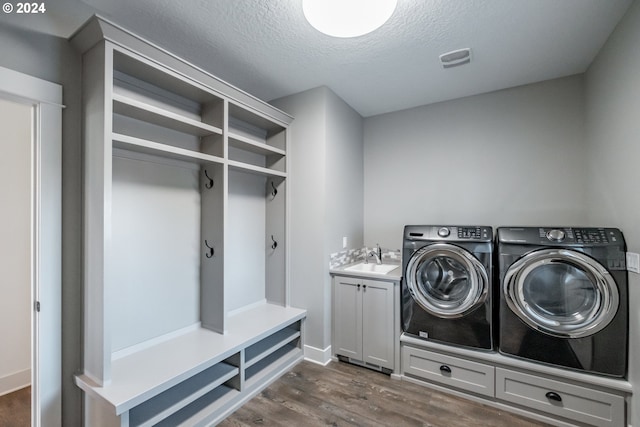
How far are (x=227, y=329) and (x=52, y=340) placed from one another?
1.10 m

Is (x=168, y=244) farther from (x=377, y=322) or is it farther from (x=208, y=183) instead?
(x=377, y=322)

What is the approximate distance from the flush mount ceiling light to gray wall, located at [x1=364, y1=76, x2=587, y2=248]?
1907 millimetres

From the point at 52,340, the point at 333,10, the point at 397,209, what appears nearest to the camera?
the point at 333,10

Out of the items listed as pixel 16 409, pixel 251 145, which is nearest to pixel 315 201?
pixel 251 145

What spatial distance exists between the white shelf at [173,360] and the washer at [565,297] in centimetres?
184

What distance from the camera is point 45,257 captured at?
5.21 feet

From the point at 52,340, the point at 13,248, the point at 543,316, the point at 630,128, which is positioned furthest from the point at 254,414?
the point at 630,128

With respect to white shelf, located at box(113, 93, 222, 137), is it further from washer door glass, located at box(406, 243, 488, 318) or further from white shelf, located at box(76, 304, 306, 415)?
washer door glass, located at box(406, 243, 488, 318)

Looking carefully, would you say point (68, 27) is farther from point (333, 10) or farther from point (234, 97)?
point (333, 10)

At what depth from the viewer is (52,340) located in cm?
161

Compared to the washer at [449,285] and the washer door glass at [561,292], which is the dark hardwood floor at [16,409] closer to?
the washer at [449,285]

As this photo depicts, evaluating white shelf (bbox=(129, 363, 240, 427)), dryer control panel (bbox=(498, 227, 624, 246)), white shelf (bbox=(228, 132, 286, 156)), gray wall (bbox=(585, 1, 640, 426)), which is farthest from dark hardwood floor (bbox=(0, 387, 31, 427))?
gray wall (bbox=(585, 1, 640, 426))

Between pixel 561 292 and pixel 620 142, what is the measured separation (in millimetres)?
1099

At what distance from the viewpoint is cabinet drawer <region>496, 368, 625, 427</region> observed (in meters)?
1.83
